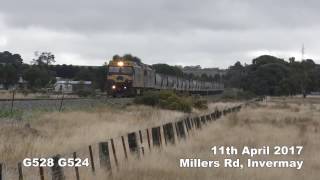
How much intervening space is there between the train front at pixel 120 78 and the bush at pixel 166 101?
6416 mm

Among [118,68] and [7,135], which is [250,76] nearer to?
[118,68]

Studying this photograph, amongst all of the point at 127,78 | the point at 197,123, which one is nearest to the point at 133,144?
the point at 197,123

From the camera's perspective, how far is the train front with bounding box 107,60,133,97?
55344 millimetres

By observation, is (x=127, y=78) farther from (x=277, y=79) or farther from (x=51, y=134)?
(x=277, y=79)

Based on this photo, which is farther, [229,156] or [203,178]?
[229,156]

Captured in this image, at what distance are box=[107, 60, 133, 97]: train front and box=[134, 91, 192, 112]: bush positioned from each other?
21.1 feet

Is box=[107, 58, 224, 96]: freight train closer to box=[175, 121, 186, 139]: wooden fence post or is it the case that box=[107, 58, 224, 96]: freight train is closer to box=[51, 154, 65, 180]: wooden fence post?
box=[175, 121, 186, 139]: wooden fence post

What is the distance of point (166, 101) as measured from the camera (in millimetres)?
46531

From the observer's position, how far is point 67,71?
15938 centimetres

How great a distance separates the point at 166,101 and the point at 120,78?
10155 mm

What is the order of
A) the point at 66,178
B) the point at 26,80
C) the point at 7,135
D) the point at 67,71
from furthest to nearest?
the point at 67,71 < the point at 26,80 < the point at 7,135 < the point at 66,178

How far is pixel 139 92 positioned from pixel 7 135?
1651 inches

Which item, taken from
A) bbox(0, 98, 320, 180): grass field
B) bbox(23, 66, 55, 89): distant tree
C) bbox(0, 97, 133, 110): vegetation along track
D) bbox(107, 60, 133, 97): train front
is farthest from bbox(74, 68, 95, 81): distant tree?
bbox(0, 98, 320, 180): grass field

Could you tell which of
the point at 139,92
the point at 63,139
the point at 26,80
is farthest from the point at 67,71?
the point at 63,139
